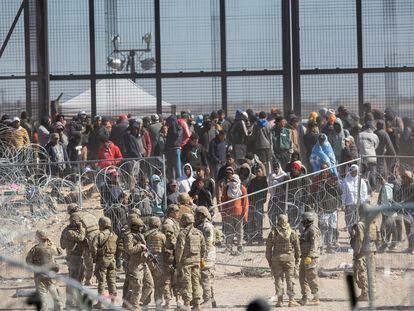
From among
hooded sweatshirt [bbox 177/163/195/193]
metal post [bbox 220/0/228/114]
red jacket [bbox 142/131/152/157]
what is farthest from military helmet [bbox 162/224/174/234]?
metal post [bbox 220/0/228/114]

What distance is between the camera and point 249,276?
17.5 metres

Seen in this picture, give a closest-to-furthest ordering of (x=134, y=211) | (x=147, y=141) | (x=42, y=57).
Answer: (x=134, y=211) < (x=147, y=141) < (x=42, y=57)

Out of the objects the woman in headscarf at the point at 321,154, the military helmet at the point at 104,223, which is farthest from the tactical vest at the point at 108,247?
the woman in headscarf at the point at 321,154

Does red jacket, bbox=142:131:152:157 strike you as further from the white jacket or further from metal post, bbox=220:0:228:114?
the white jacket

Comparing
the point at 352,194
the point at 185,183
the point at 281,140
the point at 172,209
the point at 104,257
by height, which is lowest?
the point at 104,257

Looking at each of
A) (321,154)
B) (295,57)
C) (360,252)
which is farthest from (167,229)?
(295,57)

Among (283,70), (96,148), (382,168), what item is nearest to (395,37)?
(283,70)

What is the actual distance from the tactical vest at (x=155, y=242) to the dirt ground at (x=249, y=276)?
82 centimetres

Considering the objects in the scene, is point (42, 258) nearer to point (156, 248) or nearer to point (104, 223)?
point (104, 223)

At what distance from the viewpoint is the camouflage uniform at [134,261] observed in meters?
15.4

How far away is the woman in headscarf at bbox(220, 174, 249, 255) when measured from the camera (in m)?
17.7

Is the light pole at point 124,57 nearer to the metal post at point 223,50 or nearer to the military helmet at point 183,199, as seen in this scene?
the metal post at point 223,50

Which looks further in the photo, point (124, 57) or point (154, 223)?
point (124, 57)

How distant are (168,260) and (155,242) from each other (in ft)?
0.94
